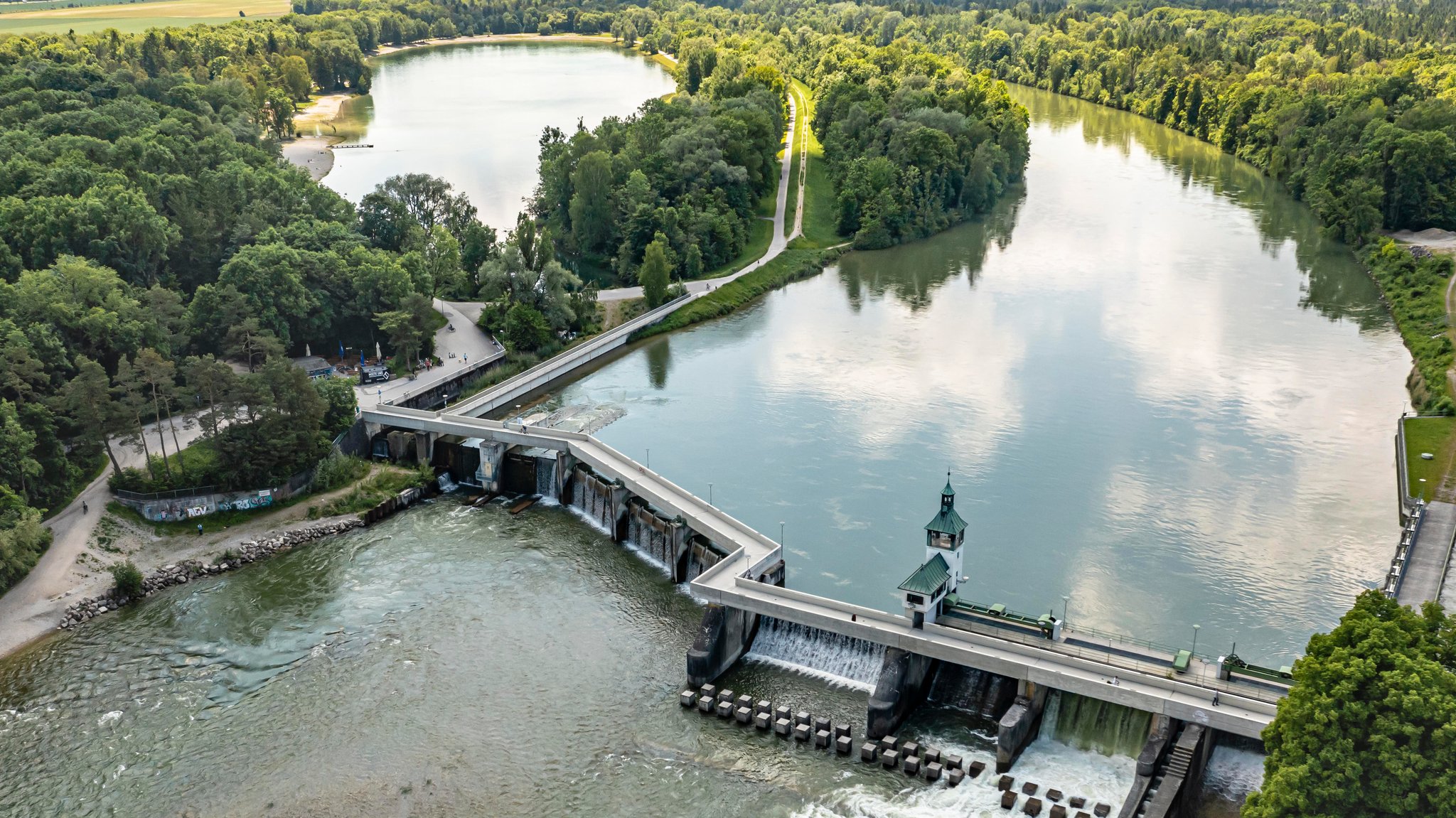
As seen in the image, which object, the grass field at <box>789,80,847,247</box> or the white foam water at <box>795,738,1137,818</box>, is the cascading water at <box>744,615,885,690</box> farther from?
the grass field at <box>789,80,847,247</box>

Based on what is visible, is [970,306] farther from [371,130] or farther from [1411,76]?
[371,130]

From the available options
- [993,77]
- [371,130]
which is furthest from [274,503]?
[993,77]

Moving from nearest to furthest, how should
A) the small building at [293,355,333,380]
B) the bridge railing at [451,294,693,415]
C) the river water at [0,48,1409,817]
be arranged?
the river water at [0,48,1409,817], the bridge railing at [451,294,693,415], the small building at [293,355,333,380]

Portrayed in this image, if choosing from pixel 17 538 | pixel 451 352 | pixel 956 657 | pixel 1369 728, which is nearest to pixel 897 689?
pixel 956 657

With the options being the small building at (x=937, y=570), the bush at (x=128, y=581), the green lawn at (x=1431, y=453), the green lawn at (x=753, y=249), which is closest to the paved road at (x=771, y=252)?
the green lawn at (x=753, y=249)

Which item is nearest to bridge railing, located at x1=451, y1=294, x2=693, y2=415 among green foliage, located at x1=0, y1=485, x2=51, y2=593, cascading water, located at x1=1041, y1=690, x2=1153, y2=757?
green foliage, located at x1=0, y1=485, x2=51, y2=593

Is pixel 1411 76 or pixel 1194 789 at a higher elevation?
pixel 1411 76

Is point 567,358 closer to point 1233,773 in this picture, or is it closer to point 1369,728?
point 1233,773
